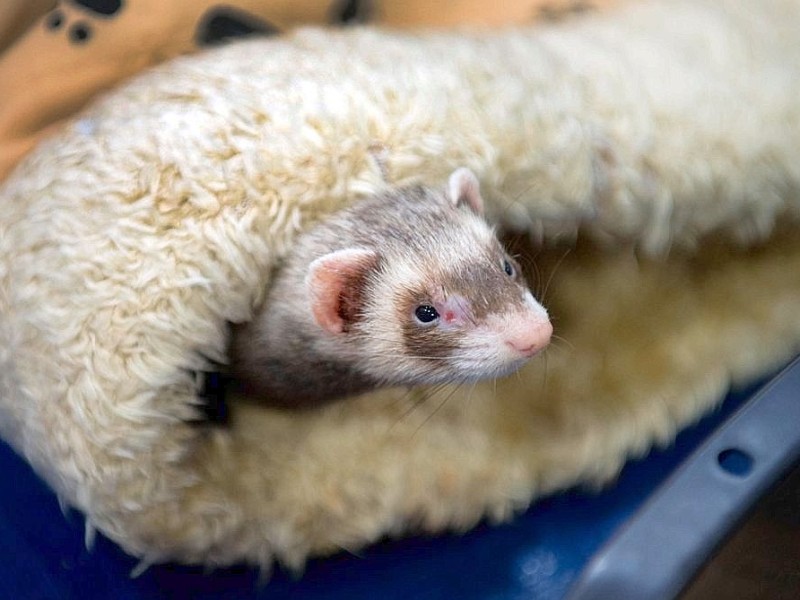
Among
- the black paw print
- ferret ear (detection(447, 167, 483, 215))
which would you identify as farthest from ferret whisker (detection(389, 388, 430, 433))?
the black paw print

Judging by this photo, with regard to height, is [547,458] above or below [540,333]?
below

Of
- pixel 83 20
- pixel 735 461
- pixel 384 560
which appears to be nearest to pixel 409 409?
pixel 384 560

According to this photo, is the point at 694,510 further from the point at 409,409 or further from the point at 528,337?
the point at 409,409

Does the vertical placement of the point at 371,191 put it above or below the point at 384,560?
above

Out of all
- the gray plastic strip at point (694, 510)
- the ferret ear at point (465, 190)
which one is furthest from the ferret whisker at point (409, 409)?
the gray plastic strip at point (694, 510)

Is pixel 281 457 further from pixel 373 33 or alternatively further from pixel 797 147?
pixel 797 147

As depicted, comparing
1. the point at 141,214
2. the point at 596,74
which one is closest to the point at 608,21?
the point at 596,74
